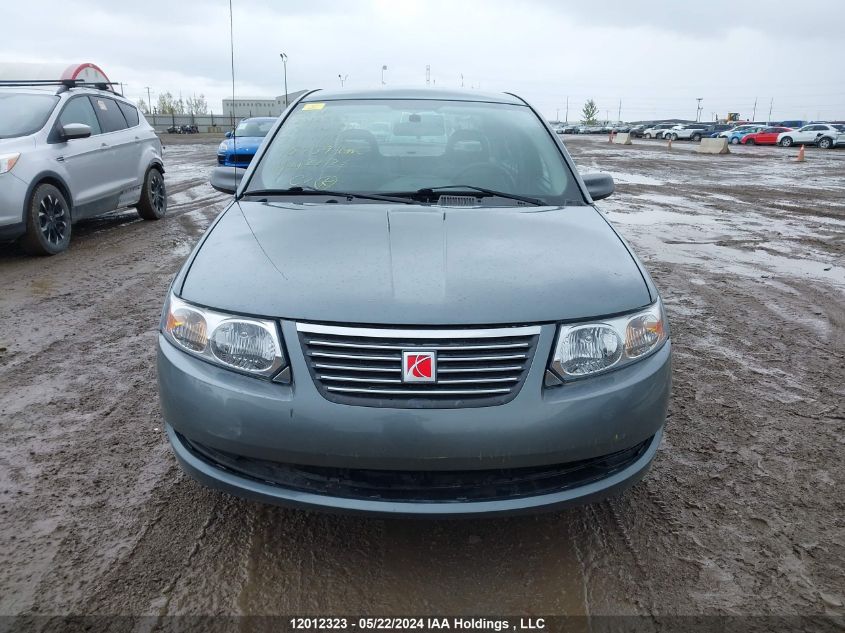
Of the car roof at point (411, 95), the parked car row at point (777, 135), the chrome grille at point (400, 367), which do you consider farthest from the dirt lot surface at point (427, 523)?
the parked car row at point (777, 135)

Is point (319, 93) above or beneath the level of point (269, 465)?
above

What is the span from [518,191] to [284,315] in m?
1.58

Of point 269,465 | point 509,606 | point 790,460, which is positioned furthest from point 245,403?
point 790,460

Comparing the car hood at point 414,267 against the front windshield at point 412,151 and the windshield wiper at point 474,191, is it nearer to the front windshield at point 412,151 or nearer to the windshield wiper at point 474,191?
the windshield wiper at point 474,191

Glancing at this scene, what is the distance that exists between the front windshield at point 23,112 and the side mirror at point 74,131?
0.85 ft

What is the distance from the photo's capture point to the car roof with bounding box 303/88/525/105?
3834 mm

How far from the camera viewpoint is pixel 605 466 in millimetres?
2176

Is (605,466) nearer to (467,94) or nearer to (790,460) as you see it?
(790,460)

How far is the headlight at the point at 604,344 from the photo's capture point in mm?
2074

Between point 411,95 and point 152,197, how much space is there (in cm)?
662

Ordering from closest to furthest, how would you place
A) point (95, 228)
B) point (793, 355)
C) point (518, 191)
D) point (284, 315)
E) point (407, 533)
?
point (284, 315), point (407, 533), point (518, 191), point (793, 355), point (95, 228)

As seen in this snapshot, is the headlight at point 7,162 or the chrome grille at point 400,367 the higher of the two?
the headlight at point 7,162

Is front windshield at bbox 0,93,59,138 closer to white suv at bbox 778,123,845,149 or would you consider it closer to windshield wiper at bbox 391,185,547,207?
windshield wiper at bbox 391,185,547,207

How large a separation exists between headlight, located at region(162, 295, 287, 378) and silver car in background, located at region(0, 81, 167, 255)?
5217 millimetres
